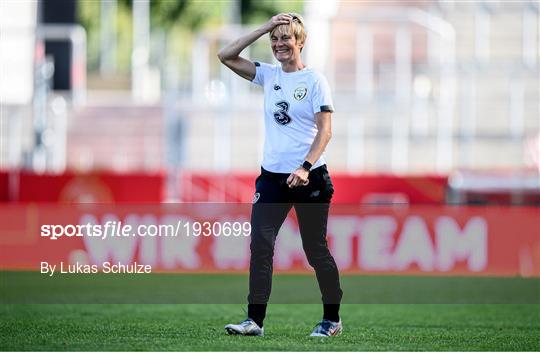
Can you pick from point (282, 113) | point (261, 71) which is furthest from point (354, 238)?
→ point (282, 113)

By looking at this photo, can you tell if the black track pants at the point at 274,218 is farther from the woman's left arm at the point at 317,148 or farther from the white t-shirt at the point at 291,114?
the woman's left arm at the point at 317,148

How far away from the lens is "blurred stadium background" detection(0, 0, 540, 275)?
2281 centimetres

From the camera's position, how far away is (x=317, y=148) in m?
8.09

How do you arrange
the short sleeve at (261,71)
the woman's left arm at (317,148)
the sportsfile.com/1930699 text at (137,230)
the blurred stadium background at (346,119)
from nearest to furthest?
1. the woman's left arm at (317,148)
2. the short sleeve at (261,71)
3. the sportsfile.com/1930699 text at (137,230)
4. the blurred stadium background at (346,119)

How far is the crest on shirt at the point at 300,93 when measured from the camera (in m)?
8.21

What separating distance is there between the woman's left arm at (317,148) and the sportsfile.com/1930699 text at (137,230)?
307 inches

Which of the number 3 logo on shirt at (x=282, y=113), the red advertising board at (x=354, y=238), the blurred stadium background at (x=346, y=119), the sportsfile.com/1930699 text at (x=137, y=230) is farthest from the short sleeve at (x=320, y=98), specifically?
the blurred stadium background at (x=346, y=119)

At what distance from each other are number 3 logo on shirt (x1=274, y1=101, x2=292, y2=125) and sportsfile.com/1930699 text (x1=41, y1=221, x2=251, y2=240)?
7.67m

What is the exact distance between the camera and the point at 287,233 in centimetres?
1842

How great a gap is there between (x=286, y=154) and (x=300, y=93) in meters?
0.37

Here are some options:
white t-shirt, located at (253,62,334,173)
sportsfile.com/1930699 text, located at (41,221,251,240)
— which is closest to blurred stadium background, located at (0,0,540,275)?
sportsfile.com/1930699 text, located at (41,221,251,240)

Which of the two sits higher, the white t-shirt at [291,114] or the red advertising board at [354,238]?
the white t-shirt at [291,114]

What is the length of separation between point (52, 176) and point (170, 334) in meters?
14.3

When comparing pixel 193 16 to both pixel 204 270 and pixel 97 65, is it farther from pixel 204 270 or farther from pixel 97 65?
pixel 204 270
